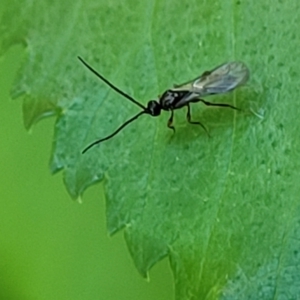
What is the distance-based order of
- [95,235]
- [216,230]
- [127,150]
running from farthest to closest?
[95,235]
[127,150]
[216,230]

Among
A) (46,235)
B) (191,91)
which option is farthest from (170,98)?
(46,235)

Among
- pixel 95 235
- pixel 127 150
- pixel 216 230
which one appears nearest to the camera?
pixel 216 230

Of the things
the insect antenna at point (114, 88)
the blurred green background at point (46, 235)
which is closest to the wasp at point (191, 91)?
the insect antenna at point (114, 88)

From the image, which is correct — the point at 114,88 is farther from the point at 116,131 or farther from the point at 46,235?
the point at 46,235

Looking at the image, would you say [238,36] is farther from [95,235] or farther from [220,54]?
[95,235]

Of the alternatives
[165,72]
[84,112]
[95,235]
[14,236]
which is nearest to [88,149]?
[84,112]

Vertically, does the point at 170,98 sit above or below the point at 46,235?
above
